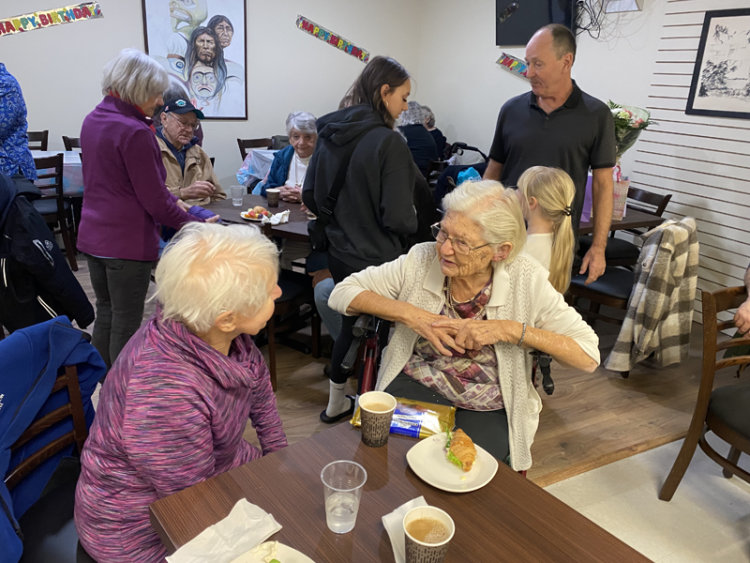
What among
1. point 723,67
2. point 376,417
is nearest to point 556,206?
point 376,417

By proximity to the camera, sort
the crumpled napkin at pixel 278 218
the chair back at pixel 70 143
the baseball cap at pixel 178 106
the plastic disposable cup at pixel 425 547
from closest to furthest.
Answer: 1. the plastic disposable cup at pixel 425 547
2. the crumpled napkin at pixel 278 218
3. the baseball cap at pixel 178 106
4. the chair back at pixel 70 143

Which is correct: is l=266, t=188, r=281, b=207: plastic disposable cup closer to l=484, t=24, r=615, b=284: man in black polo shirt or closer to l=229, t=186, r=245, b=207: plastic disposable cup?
l=229, t=186, r=245, b=207: plastic disposable cup

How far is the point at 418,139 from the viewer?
16.7 feet

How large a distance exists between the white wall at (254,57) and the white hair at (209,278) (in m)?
4.56

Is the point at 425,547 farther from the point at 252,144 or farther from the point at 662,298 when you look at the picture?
the point at 252,144

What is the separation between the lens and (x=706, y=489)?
2.21 meters

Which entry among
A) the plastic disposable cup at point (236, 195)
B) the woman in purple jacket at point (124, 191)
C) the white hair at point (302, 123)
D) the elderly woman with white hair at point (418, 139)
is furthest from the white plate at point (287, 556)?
the elderly woman with white hair at point (418, 139)

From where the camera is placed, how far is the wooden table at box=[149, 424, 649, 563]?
36.5 inches

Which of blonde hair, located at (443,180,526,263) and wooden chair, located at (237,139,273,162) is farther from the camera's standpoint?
wooden chair, located at (237,139,273,162)

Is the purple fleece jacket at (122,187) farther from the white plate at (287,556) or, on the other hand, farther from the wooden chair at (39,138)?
the wooden chair at (39,138)

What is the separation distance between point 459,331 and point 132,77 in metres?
1.60

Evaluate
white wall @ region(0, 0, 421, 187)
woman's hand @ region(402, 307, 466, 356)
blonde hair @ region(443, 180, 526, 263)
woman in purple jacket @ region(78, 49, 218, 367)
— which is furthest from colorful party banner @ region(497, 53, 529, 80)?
woman's hand @ region(402, 307, 466, 356)

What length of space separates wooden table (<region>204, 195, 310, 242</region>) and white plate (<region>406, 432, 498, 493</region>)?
1586mm

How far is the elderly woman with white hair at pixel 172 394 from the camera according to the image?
106cm
